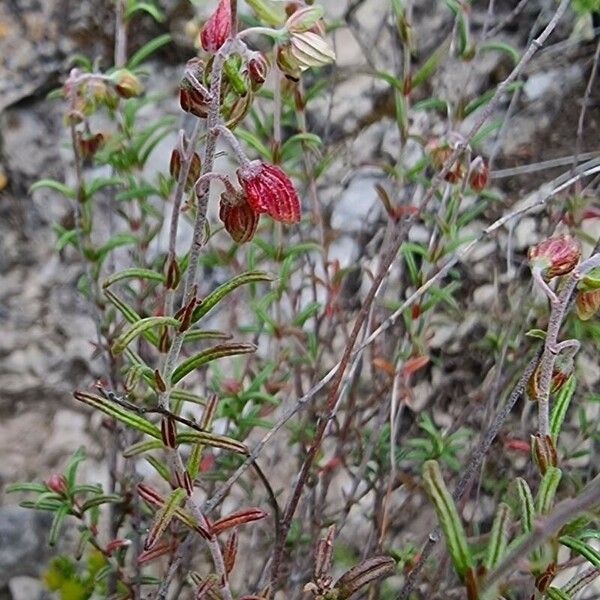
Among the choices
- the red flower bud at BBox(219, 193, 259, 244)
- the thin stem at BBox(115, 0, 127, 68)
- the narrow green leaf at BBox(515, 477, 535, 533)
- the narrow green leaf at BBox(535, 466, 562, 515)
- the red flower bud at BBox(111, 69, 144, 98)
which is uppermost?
the thin stem at BBox(115, 0, 127, 68)

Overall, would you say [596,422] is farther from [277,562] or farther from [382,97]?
[382,97]

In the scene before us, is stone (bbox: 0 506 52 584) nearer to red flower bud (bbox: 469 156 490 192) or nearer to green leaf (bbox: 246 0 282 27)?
red flower bud (bbox: 469 156 490 192)

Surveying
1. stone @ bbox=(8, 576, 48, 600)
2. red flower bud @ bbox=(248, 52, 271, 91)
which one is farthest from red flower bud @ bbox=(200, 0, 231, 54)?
stone @ bbox=(8, 576, 48, 600)

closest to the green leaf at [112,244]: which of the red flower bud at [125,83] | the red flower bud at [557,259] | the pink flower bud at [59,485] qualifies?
the red flower bud at [125,83]

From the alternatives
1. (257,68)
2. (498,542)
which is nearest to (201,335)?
(257,68)

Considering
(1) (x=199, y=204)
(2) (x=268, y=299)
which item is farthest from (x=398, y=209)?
(1) (x=199, y=204)

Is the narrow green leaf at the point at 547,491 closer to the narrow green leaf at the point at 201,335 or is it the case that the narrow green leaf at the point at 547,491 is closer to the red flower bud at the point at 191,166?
the narrow green leaf at the point at 201,335
